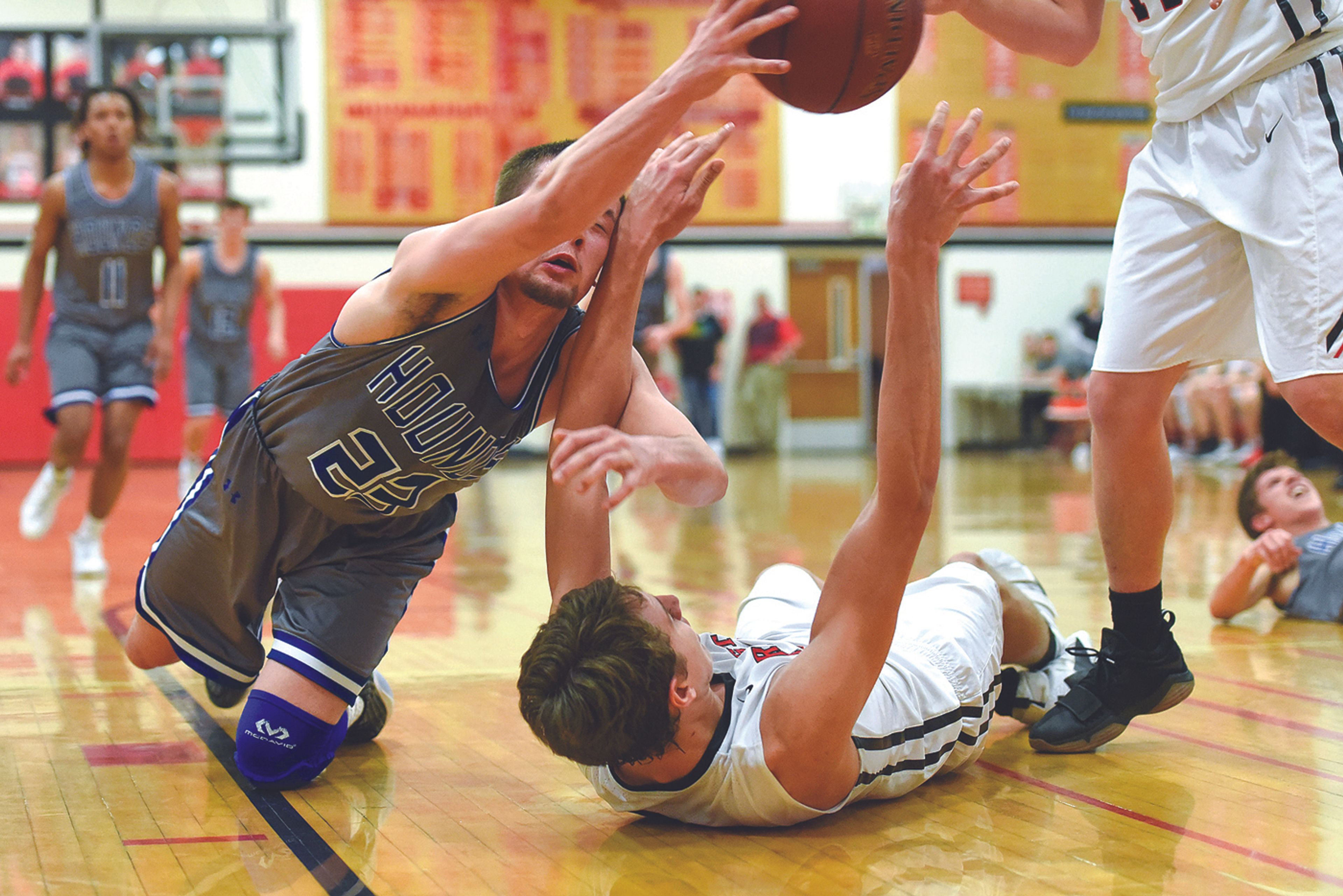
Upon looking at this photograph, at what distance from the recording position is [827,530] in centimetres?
686

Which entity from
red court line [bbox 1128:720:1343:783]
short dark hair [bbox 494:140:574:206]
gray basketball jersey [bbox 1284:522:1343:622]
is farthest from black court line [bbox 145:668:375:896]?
gray basketball jersey [bbox 1284:522:1343:622]

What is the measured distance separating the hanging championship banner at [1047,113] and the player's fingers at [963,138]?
42.6ft

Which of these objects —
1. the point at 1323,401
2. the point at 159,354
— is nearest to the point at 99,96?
the point at 159,354

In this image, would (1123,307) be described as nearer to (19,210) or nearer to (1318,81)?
(1318,81)

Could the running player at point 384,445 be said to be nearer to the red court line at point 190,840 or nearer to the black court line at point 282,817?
the black court line at point 282,817

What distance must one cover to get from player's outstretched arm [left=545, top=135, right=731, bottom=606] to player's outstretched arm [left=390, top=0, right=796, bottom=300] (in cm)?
29

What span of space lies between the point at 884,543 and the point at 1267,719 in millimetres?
1381

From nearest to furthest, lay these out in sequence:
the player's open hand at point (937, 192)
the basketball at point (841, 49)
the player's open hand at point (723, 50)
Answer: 1. the player's open hand at point (723, 50)
2. the player's open hand at point (937, 192)
3. the basketball at point (841, 49)

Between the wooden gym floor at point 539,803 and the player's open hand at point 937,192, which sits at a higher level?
the player's open hand at point 937,192

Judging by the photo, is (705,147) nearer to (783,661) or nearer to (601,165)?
(601,165)

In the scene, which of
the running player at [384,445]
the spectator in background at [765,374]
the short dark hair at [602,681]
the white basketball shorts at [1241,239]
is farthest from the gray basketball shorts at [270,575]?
the spectator in background at [765,374]

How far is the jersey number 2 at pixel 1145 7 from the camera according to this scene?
2.51m

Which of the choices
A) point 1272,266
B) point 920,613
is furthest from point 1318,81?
point 920,613

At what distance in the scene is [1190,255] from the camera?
100.0 inches
